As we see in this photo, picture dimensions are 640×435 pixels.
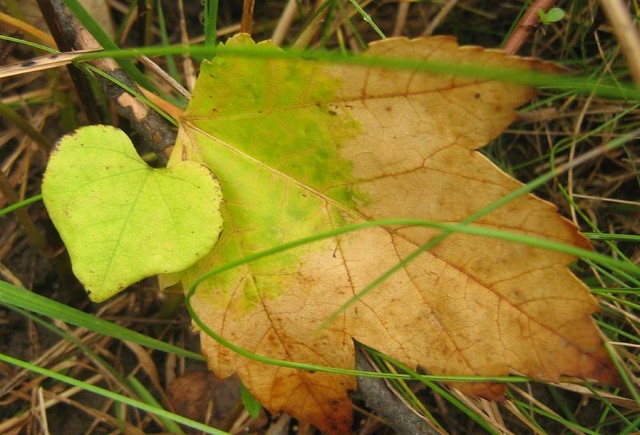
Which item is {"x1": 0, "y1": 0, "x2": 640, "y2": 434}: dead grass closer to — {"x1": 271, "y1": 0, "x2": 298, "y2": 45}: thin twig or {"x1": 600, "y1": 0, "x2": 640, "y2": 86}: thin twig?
{"x1": 271, "y1": 0, "x2": 298, "y2": 45}: thin twig

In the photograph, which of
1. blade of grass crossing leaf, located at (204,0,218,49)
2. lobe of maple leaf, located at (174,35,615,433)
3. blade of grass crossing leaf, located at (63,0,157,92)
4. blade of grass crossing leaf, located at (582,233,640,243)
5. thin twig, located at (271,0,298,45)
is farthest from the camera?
thin twig, located at (271,0,298,45)

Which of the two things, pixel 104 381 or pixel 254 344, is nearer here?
pixel 254 344

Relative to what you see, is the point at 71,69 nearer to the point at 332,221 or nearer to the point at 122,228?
the point at 122,228

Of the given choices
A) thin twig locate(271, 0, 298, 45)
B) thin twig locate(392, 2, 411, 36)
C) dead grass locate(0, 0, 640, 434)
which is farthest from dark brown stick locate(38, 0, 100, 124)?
thin twig locate(392, 2, 411, 36)

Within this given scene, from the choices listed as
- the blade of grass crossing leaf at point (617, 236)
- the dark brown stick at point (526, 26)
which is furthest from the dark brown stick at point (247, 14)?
the blade of grass crossing leaf at point (617, 236)

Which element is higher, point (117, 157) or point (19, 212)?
point (117, 157)


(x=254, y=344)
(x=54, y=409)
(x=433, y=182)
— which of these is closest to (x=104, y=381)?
(x=54, y=409)

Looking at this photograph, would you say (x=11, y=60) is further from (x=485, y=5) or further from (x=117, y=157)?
(x=485, y=5)
